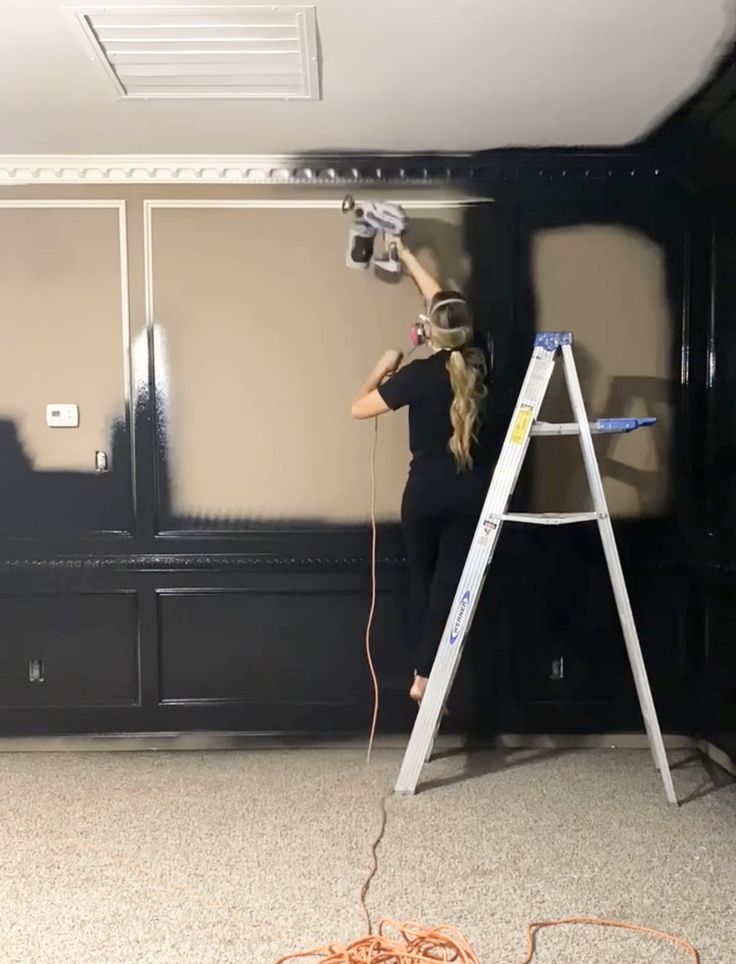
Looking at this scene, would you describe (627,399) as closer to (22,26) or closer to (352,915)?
(352,915)

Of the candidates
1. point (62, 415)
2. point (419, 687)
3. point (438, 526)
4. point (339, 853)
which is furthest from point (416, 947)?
point (62, 415)

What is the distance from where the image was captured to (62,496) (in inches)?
128

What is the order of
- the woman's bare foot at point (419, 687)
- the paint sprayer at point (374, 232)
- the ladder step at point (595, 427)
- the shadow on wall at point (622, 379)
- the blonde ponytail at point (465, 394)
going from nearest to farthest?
1. the ladder step at point (595, 427)
2. the blonde ponytail at point (465, 394)
3. the woman's bare foot at point (419, 687)
4. the paint sprayer at point (374, 232)
5. the shadow on wall at point (622, 379)

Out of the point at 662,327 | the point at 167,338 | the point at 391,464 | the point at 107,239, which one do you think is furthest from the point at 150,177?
the point at 662,327

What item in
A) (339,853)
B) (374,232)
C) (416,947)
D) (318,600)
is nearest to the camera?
(416,947)

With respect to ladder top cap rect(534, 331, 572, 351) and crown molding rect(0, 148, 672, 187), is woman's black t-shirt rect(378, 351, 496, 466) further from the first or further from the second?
crown molding rect(0, 148, 672, 187)

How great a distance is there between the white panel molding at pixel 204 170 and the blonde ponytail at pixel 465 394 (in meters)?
0.76

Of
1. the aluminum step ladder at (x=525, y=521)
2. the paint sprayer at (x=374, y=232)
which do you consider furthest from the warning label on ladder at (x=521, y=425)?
the paint sprayer at (x=374, y=232)

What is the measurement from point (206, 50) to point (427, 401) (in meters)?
1.23

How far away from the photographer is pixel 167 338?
3.24 metres

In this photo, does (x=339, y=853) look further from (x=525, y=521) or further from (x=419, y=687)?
(x=525, y=521)

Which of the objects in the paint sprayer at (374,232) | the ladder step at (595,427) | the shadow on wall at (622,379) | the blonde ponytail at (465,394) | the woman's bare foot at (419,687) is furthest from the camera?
the shadow on wall at (622,379)

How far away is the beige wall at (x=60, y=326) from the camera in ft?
10.6

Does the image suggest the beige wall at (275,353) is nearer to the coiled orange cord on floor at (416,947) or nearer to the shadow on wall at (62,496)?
the shadow on wall at (62,496)
